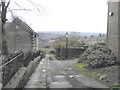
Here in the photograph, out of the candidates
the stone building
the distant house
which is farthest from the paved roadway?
→ the distant house

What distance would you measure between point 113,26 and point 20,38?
59.4ft

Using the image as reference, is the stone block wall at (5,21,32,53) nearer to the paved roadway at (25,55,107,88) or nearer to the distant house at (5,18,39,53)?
the distant house at (5,18,39,53)

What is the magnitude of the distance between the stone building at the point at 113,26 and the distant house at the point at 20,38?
1492cm

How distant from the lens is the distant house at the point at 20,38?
2992 cm

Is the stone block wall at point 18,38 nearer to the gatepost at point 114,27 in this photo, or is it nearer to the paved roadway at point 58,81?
the gatepost at point 114,27

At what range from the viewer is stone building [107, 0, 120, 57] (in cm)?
1543

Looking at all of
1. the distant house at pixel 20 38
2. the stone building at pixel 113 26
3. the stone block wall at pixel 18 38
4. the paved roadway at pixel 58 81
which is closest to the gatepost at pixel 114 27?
the stone building at pixel 113 26

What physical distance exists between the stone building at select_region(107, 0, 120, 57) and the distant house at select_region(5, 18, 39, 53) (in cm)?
1492

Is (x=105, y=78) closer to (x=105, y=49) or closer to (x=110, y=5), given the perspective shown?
(x=105, y=49)

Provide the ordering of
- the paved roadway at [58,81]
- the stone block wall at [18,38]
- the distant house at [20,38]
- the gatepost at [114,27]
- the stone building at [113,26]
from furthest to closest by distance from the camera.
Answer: the stone block wall at [18,38], the distant house at [20,38], the stone building at [113,26], the gatepost at [114,27], the paved roadway at [58,81]

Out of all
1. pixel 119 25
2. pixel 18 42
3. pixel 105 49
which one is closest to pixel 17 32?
pixel 18 42

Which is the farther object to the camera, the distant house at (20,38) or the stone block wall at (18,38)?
the stone block wall at (18,38)

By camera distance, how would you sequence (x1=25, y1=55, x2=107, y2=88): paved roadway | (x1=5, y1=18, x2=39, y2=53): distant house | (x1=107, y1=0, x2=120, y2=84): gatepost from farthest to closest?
(x1=5, y1=18, x2=39, y2=53): distant house < (x1=107, y1=0, x2=120, y2=84): gatepost < (x1=25, y1=55, x2=107, y2=88): paved roadway

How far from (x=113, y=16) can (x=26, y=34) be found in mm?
17081
